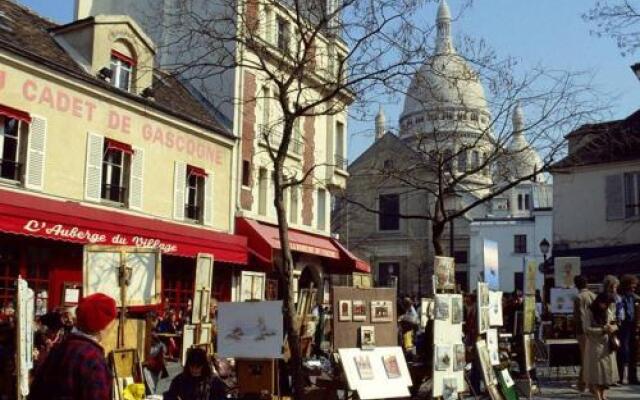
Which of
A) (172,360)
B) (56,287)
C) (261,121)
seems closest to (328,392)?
(172,360)

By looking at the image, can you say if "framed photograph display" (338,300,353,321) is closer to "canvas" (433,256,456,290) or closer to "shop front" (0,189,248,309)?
"canvas" (433,256,456,290)

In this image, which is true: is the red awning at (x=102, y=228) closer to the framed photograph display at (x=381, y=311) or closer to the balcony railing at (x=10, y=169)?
the balcony railing at (x=10, y=169)

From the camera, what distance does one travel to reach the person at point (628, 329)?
476 inches

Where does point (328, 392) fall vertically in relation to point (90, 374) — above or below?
below

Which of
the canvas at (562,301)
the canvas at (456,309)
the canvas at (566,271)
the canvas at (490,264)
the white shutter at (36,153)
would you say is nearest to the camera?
the canvas at (456,309)

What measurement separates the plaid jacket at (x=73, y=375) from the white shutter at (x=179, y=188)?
54.4 feet

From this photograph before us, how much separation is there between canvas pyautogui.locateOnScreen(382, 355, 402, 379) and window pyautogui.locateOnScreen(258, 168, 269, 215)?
15606mm

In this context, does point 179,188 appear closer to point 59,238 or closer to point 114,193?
point 114,193

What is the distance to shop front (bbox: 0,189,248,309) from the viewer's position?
15.0 meters

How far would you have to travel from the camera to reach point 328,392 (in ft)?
29.2

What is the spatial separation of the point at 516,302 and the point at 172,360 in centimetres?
782

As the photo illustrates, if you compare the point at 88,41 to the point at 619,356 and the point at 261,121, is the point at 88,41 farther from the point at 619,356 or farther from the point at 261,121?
the point at 619,356

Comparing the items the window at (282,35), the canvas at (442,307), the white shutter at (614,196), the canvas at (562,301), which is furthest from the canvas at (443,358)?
the white shutter at (614,196)

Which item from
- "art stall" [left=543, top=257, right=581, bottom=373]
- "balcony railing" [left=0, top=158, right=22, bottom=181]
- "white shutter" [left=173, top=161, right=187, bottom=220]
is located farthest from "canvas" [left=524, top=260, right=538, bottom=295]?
"white shutter" [left=173, top=161, right=187, bottom=220]
